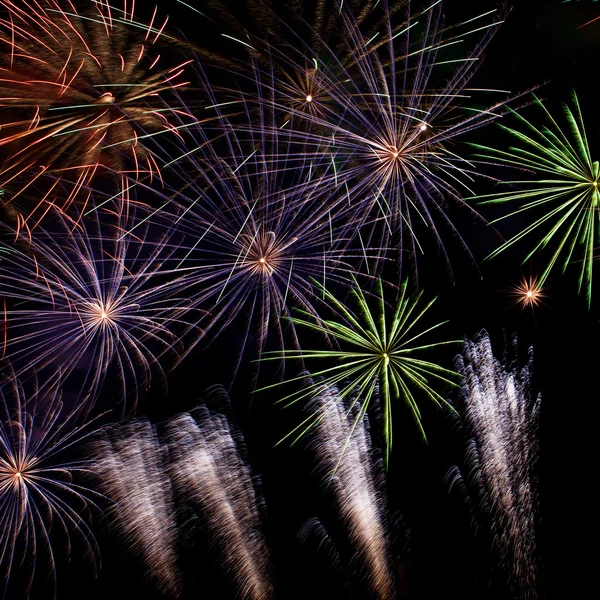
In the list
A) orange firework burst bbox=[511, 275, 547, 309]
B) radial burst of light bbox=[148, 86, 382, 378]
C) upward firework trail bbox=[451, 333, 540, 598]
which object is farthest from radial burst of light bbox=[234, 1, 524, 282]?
orange firework burst bbox=[511, 275, 547, 309]

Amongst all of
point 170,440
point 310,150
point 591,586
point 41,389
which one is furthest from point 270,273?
point 591,586

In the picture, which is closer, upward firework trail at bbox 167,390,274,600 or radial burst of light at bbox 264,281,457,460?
upward firework trail at bbox 167,390,274,600

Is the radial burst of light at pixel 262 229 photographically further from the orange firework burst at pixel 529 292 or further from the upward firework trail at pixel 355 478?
the orange firework burst at pixel 529 292

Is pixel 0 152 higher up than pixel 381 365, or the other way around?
pixel 0 152

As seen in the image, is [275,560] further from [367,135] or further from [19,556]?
[367,135]

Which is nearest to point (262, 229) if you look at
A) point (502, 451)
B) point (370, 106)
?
point (370, 106)

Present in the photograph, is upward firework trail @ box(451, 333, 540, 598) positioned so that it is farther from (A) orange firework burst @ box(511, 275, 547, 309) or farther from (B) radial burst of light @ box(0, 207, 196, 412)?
(B) radial burst of light @ box(0, 207, 196, 412)

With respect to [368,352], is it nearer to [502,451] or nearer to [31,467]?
[502,451]
